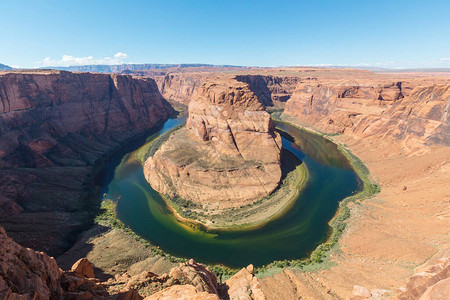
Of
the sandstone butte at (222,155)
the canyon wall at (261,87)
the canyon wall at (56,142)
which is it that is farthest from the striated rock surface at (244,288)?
the canyon wall at (261,87)

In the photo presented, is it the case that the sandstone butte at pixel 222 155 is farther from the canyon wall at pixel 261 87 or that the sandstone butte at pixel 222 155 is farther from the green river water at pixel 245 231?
the canyon wall at pixel 261 87

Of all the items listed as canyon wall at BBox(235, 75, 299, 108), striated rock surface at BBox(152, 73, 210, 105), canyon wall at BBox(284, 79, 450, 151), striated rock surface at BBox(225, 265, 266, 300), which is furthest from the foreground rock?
striated rock surface at BBox(152, 73, 210, 105)

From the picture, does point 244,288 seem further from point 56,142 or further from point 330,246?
point 56,142

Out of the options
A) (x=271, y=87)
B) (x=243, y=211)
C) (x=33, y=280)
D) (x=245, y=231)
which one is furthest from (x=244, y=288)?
(x=271, y=87)

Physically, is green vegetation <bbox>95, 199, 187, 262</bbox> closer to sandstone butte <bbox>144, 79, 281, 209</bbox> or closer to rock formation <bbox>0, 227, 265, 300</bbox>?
sandstone butte <bbox>144, 79, 281, 209</bbox>

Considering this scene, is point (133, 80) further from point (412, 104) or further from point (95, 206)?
point (412, 104)

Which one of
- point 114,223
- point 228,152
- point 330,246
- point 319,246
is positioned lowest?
point 319,246
